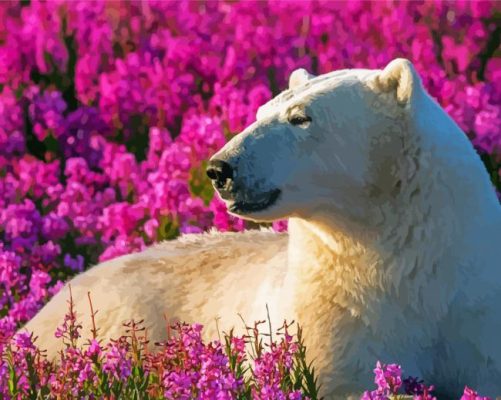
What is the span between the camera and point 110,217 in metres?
7.66

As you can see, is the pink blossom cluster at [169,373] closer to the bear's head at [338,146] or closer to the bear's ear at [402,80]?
the bear's head at [338,146]

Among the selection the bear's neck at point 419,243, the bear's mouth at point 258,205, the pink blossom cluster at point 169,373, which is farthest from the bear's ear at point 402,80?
the pink blossom cluster at point 169,373

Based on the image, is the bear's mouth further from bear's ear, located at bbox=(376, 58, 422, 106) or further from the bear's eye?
bear's ear, located at bbox=(376, 58, 422, 106)

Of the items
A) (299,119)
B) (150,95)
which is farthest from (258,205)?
(150,95)

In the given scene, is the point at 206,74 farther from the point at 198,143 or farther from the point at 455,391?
the point at 455,391

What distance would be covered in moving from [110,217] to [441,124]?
3.15m

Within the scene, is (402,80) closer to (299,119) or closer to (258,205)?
(299,119)

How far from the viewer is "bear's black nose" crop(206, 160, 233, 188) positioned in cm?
459

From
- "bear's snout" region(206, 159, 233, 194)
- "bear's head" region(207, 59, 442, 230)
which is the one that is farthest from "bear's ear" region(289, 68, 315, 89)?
"bear's snout" region(206, 159, 233, 194)

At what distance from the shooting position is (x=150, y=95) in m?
9.94

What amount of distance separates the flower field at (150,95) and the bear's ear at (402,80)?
361 millimetres

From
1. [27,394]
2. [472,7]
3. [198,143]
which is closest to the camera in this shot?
[27,394]

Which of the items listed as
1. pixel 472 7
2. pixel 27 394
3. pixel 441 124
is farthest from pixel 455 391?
pixel 472 7

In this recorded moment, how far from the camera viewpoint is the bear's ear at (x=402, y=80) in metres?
4.80
